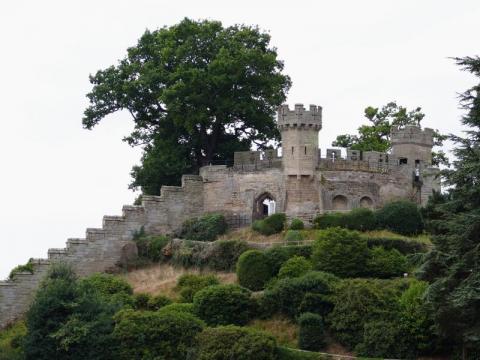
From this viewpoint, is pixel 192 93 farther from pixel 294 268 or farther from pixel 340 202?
pixel 294 268

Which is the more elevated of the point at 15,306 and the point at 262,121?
the point at 262,121

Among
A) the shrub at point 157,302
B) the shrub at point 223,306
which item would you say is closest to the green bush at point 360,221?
the shrub at point 223,306

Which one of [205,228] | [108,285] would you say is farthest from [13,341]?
[205,228]

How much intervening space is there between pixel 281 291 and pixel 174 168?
16.1 m

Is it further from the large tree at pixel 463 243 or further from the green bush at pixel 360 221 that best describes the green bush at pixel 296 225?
the large tree at pixel 463 243

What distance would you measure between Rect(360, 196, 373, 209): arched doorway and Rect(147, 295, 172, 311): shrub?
13.5 m

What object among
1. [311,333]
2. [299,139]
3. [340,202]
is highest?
[299,139]

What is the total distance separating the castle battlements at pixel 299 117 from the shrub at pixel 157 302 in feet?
41.3

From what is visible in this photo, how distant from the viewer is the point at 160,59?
68.5 m

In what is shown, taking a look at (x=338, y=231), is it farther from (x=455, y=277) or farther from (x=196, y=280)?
(x=455, y=277)

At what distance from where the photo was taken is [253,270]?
185 ft

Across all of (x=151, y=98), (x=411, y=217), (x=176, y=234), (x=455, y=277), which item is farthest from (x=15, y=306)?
(x=455, y=277)

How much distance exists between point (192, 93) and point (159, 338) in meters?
19.2

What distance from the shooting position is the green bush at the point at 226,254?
5941 cm
